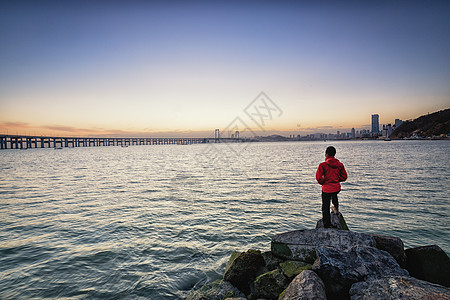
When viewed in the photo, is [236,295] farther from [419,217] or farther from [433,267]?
[419,217]

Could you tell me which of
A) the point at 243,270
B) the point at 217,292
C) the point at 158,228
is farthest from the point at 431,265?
the point at 158,228

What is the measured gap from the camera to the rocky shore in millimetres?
4242

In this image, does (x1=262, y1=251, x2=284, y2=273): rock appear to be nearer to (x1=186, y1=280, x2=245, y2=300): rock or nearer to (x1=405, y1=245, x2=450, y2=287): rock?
(x1=186, y1=280, x2=245, y2=300): rock

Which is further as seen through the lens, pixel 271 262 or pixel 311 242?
pixel 271 262

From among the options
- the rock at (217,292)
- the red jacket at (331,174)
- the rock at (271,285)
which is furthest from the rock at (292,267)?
the red jacket at (331,174)

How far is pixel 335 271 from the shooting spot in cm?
493

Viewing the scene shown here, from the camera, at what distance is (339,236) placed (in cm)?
624

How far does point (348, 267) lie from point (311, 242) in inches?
56.5

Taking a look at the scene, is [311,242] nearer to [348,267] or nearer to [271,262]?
[271,262]

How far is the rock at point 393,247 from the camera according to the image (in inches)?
230

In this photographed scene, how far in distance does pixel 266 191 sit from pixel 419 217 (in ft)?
32.4

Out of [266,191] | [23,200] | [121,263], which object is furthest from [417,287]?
[23,200]

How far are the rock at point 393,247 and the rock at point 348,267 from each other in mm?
787

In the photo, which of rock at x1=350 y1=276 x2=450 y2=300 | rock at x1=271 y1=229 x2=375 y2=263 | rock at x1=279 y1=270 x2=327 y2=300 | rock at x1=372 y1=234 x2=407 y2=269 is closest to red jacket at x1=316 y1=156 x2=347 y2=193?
rock at x1=271 y1=229 x2=375 y2=263
